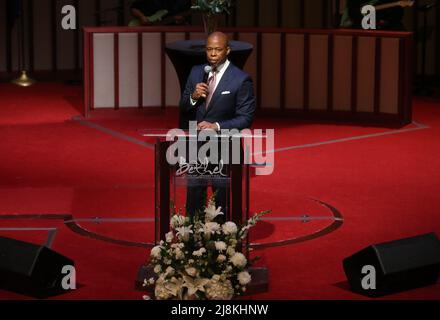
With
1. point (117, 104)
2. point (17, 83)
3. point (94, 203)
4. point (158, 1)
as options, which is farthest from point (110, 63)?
point (94, 203)

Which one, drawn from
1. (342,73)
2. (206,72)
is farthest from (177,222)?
(342,73)

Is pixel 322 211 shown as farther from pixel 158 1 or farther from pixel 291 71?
pixel 158 1

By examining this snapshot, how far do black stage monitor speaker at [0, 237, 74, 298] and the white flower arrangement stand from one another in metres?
0.57

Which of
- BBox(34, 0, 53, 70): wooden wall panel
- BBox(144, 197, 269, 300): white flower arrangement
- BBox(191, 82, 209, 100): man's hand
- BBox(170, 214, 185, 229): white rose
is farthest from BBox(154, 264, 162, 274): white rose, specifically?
BBox(34, 0, 53, 70): wooden wall panel

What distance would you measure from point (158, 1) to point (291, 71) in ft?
7.26

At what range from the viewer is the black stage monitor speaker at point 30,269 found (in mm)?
6273

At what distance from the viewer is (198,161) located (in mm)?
6547

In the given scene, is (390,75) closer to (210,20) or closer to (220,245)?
(210,20)

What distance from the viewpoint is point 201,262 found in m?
6.07

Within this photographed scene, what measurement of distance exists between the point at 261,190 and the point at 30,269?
332 cm

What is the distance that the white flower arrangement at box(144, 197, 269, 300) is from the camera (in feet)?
19.7

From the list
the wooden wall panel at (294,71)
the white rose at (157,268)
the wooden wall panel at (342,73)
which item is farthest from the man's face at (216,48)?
the wooden wall panel at (294,71)

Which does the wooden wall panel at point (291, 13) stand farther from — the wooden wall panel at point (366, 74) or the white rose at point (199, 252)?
the white rose at point (199, 252)

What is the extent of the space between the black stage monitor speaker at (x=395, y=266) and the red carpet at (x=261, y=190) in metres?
0.08
